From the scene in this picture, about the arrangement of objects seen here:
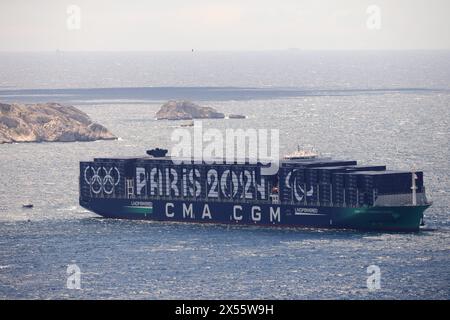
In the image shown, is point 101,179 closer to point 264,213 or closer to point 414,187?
point 264,213

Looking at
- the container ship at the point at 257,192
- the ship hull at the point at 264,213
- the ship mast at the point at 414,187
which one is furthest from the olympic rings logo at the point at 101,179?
the ship mast at the point at 414,187

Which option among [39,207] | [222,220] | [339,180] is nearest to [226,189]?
[222,220]

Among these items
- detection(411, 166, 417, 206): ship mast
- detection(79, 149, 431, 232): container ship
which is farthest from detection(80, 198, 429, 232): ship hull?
detection(411, 166, 417, 206): ship mast

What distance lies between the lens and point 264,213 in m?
145

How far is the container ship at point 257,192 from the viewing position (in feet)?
457

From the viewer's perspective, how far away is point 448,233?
135500 mm

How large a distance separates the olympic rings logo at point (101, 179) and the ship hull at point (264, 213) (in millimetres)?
1305

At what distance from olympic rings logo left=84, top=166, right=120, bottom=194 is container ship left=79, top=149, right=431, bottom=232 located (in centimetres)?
10

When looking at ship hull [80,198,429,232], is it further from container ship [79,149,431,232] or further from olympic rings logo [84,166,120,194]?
olympic rings logo [84,166,120,194]

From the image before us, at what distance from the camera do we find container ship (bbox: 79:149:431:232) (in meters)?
139

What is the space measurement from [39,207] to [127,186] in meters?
11.0

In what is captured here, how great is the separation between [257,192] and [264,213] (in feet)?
7.65

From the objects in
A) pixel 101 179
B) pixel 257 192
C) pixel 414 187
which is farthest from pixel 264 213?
pixel 101 179
